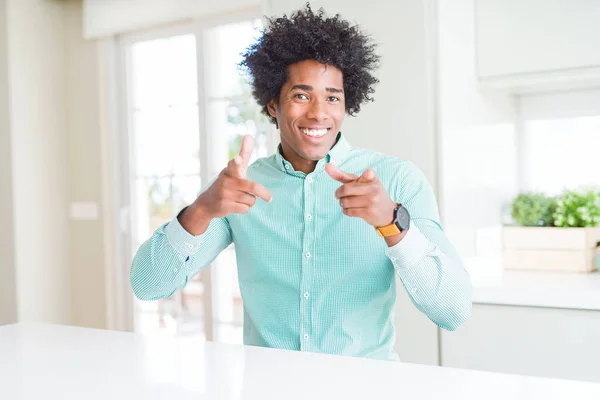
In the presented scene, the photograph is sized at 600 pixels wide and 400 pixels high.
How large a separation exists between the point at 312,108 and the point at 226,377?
2.38 feet

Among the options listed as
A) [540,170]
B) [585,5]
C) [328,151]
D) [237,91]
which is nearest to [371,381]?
[328,151]

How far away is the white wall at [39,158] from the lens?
4031 millimetres

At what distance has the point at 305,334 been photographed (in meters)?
1.61

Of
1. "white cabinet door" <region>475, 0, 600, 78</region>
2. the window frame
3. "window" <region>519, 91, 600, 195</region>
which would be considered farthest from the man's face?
the window frame

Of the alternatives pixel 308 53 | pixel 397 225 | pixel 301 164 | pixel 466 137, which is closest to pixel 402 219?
pixel 397 225

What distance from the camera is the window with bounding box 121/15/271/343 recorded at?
3.77 m

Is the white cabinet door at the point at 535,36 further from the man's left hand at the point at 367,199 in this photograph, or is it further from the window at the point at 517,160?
the man's left hand at the point at 367,199

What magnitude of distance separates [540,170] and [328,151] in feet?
5.32

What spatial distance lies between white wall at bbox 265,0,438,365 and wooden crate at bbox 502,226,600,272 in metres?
0.46

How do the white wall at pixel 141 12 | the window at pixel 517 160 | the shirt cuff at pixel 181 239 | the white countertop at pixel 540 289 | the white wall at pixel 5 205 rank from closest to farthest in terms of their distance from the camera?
the shirt cuff at pixel 181 239 < the white countertop at pixel 540 289 < the window at pixel 517 160 < the white wall at pixel 141 12 < the white wall at pixel 5 205

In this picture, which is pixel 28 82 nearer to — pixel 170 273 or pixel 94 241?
pixel 94 241

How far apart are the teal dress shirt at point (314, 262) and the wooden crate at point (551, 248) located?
3.67 ft

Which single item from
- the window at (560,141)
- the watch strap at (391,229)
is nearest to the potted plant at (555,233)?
the window at (560,141)

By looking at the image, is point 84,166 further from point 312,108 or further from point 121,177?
point 312,108
